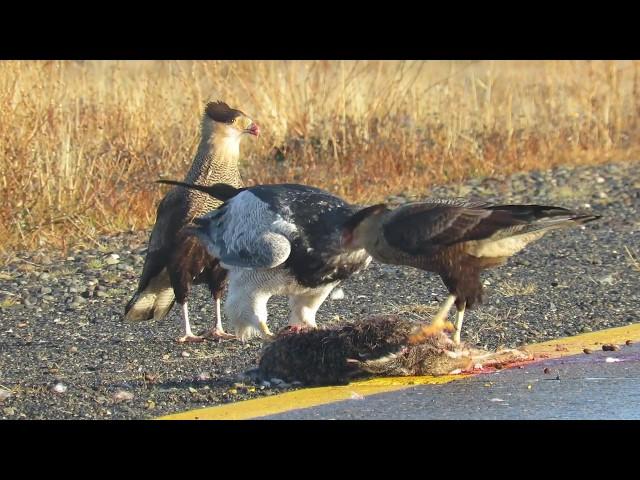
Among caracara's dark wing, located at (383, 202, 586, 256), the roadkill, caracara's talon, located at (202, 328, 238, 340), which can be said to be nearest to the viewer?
the roadkill

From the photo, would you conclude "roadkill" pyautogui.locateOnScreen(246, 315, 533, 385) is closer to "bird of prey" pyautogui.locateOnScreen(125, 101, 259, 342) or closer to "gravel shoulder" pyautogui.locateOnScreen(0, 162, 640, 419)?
"gravel shoulder" pyautogui.locateOnScreen(0, 162, 640, 419)

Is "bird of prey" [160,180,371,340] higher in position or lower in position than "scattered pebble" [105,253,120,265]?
higher

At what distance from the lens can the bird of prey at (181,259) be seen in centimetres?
815

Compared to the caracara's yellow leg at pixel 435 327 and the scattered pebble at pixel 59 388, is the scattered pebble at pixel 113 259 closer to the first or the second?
the scattered pebble at pixel 59 388

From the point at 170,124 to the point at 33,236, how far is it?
8.67 feet

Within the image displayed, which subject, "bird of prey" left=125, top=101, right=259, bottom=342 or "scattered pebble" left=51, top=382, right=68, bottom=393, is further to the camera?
"bird of prey" left=125, top=101, right=259, bottom=342

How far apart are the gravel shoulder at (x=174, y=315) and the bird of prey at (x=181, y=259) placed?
0.18 m

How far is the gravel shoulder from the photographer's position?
6195 mm

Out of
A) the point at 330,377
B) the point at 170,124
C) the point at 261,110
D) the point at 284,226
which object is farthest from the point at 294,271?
the point at 261,110

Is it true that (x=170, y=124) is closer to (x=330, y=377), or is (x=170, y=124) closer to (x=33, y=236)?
(x=33, y=236)

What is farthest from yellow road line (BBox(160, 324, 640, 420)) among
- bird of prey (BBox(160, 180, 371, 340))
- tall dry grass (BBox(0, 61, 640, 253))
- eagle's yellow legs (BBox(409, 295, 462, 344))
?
tall dry grass (BBox(0, 61, 640, 253))

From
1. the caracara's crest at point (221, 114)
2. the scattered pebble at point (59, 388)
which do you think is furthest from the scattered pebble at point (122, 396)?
the caracara's crest at point (221, 114)

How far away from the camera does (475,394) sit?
610 cm

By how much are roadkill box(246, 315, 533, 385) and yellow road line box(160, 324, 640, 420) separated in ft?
0.22
